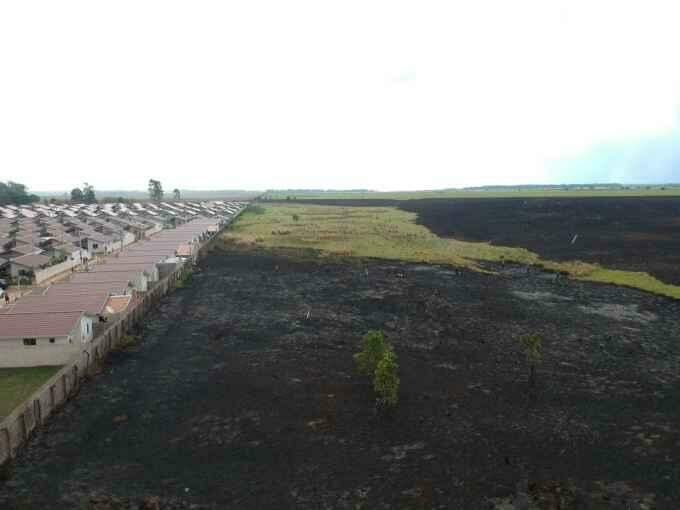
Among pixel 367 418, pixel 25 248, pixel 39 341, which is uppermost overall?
pixel 25 248

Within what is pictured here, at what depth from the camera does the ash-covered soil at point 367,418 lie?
64.5ft

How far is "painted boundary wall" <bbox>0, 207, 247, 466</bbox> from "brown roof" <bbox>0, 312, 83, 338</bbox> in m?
1.71

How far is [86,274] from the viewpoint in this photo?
46031 mm

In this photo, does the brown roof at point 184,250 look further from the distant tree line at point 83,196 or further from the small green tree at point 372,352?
the distant tree line at point 83,196

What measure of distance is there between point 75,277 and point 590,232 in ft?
273

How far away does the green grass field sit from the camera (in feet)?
185

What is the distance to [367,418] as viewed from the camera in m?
25.0

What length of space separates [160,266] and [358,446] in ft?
123

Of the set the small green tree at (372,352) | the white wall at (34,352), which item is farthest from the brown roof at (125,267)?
the small green tree at (372,352)

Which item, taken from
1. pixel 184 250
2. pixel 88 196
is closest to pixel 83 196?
pixel 88 196

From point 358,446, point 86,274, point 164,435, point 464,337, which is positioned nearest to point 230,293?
point 86,274

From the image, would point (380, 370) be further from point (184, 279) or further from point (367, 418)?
point (184, 279)

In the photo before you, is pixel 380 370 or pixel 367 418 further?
pixel 380 370

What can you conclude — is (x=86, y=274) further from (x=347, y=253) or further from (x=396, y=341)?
(x=347, y=253)
